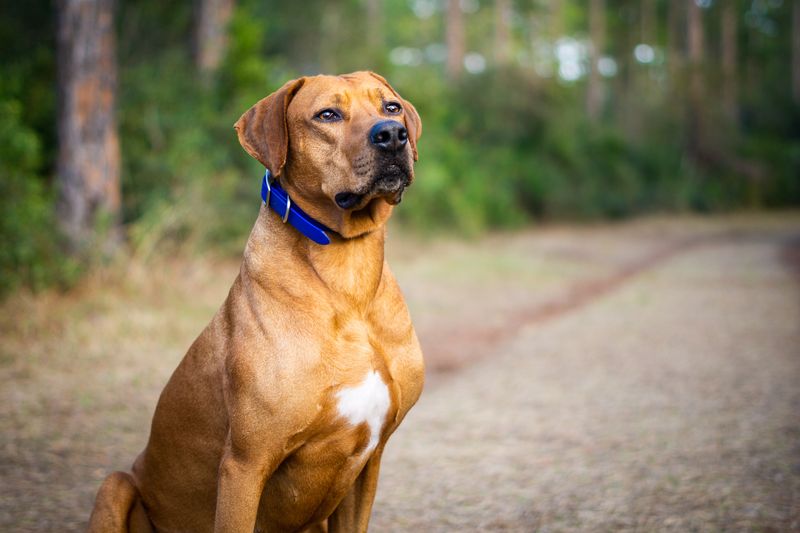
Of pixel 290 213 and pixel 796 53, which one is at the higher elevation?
pixel 796 53

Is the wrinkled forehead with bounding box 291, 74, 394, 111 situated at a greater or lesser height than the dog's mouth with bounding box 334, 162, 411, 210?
greater

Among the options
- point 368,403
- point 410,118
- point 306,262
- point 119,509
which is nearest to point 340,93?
point 410,118

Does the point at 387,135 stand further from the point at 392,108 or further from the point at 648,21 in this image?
the point at 648,21

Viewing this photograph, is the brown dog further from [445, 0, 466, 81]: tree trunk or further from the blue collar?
[445, 0, 466, 81]: tree trunk

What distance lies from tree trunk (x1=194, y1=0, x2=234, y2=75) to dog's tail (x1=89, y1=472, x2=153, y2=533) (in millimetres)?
10208

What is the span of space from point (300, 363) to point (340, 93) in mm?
1013

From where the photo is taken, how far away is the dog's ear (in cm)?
255

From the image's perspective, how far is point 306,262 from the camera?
2.51 m

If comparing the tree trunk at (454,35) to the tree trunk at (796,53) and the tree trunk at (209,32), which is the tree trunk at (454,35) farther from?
the tree trunk at (796,53)

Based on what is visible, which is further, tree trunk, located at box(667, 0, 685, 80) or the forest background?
tree trunk, located at box(667, 0, 685, 80)

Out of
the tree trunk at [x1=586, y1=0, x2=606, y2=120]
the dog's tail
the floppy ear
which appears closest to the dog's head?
the floppy ear

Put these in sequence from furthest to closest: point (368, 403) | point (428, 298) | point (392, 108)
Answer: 1. point (428, 298)
2. point (392, 108)
3. point (368, 403)

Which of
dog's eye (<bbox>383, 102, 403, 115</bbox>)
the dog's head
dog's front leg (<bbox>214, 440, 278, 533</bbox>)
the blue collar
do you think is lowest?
dog's front leg (<bbox>214, 440, 278, 533</bbox>)

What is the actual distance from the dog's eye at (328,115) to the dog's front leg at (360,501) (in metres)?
1.21
